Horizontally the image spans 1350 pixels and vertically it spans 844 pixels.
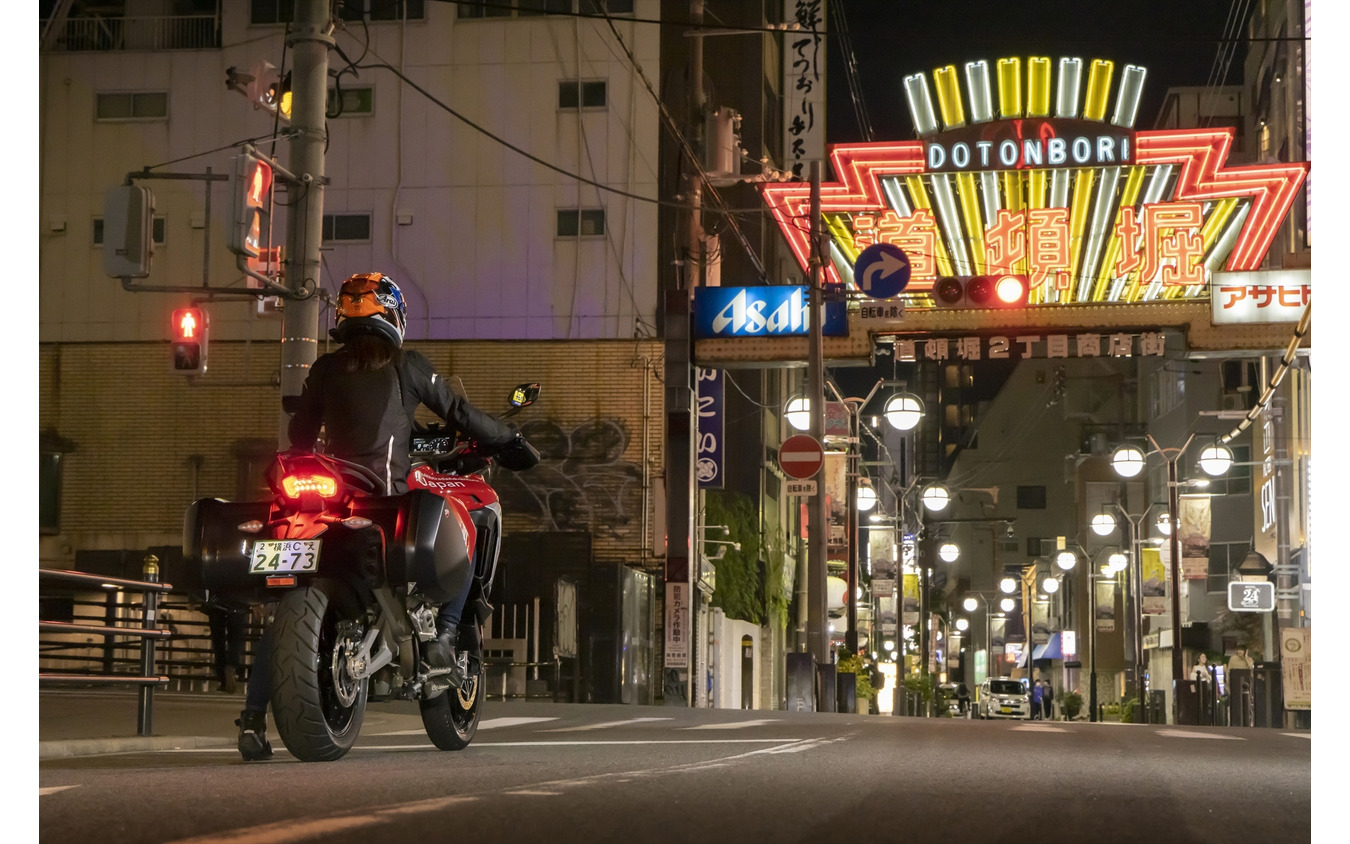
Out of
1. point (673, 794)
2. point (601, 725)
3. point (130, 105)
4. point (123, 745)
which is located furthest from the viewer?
point (130, 105)

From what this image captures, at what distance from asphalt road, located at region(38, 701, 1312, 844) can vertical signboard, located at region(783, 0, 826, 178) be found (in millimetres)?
30940

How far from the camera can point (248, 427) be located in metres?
30.4

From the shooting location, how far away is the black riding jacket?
263 inches

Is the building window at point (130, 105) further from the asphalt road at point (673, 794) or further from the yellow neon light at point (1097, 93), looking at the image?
the asphalt road at point (673, 794)

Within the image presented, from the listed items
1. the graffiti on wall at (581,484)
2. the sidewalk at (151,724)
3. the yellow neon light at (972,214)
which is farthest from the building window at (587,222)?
the sidewalk at (151,724)

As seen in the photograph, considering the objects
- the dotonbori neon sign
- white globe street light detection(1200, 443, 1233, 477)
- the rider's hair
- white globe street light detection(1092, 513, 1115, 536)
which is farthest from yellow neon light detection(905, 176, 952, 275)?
the rider's hair

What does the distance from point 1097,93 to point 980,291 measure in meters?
A: 4.29

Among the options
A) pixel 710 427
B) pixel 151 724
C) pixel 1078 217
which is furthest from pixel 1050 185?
pixel 151 724

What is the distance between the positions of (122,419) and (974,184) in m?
17.3

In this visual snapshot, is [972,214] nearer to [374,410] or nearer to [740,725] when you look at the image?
[740,725]

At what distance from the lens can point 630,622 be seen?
1085 inches

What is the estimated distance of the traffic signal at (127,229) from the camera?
12266 mm

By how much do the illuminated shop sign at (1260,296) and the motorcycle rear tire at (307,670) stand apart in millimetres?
22712

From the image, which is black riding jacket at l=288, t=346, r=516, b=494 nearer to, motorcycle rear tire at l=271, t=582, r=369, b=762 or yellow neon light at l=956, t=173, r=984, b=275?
motorcycle rear tire at l=271, t=582, r=369, b=762
